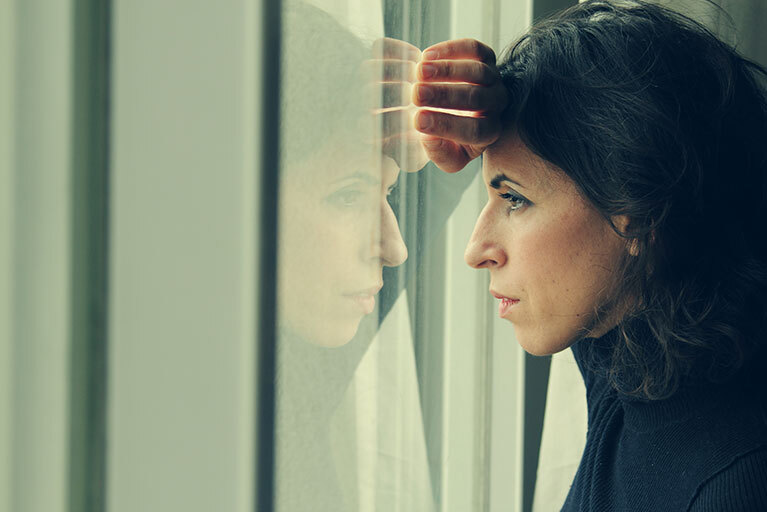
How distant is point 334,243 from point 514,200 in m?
0.31

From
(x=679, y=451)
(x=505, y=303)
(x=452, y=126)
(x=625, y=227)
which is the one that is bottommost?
(x=679, y=451)

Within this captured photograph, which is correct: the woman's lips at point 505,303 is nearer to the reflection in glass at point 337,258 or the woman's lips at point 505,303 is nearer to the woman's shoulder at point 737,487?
the reflection in glass at point 337,258

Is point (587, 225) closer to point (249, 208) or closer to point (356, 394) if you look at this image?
point (356, 394)

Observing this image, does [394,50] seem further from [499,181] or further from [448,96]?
[499,181]

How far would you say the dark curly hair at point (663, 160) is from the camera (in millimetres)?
742

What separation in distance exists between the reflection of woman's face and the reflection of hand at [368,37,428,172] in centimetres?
3

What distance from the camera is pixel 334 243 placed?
598 mm

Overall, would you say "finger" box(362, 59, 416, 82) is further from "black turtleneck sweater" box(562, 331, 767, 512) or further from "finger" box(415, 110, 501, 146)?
"black turtleneck sweater" box(562, 331, 767, 512)

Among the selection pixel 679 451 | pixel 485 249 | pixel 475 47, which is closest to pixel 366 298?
pixel 485 249

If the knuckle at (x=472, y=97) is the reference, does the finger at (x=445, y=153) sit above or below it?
below

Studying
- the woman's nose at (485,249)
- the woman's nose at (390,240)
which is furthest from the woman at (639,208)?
the woman's nose at (390,240)

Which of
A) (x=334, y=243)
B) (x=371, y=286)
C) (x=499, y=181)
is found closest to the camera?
(x=334, y=243)

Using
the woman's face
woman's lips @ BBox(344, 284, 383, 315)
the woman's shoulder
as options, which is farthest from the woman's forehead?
the woman's shoulder

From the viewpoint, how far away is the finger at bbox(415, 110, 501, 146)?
28.2 inches
